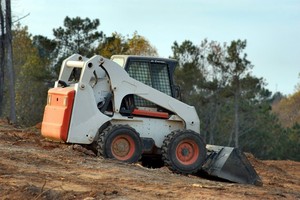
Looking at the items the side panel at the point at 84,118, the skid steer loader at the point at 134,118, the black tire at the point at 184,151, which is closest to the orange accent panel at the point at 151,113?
the skid steer loader at the point at 134,118

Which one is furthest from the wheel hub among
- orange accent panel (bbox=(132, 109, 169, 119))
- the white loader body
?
orange accent panel (bbox=(132, 109, 169, 119))

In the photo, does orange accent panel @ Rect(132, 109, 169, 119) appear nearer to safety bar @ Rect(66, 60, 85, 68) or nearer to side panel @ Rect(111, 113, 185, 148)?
side panel @ Rect(111, 113, 185, 148)

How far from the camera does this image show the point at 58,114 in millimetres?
15531

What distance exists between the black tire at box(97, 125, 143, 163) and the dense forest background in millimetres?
32146

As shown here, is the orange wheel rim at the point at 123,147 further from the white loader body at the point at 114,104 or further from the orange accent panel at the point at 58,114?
the orange accent panel at the point at 58,114

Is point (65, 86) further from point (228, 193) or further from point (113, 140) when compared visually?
point (228, 193)

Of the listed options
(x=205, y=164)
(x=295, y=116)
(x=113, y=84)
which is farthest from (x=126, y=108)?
(x=295, y=116)

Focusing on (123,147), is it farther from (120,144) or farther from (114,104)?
(114,104)

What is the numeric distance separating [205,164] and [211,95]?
132ft

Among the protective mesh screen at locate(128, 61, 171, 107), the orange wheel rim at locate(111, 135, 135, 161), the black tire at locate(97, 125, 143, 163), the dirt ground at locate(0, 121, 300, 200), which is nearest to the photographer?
the dirt ground at locate(0, 121, 300, 200)

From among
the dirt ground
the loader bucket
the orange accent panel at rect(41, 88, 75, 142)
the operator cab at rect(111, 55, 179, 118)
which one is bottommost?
the dirt ground

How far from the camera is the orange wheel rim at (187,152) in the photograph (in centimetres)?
1577

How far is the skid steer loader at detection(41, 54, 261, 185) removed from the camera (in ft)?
50.1

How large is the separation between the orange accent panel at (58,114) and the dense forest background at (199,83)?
3126 centimetres
